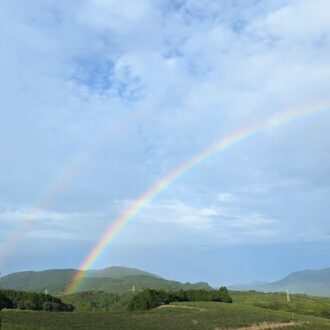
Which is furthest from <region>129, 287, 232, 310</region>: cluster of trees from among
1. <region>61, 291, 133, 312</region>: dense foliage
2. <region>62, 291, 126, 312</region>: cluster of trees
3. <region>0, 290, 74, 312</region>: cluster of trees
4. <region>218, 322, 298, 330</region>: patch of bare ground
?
<region>62, 291, 126, 312</region>: cluster of trees

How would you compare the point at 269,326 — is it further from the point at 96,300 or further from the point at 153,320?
the point at 96,300

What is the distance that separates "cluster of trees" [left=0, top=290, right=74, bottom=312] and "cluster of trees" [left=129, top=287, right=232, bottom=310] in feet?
64.4

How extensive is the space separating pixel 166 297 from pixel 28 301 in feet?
103

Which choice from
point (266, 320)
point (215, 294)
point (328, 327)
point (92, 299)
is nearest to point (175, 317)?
point (266, 320)

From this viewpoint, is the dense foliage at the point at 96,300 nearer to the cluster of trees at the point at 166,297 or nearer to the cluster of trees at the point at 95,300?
the cluster of trees at the point at 95,300

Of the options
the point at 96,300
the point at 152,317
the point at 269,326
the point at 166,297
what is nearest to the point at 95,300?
A: the point at 96,300

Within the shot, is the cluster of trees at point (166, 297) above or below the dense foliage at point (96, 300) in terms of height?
below

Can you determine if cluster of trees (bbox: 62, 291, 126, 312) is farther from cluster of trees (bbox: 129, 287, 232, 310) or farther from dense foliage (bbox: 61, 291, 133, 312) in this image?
cluster of trees (bbox: 129, 287, 232, 310)

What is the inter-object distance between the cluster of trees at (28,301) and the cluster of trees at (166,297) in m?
19.6

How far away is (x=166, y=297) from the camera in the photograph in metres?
112

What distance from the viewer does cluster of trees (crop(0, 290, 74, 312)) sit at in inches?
4365

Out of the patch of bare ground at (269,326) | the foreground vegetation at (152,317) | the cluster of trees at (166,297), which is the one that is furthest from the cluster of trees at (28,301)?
the patch of bare ground at (269,326)

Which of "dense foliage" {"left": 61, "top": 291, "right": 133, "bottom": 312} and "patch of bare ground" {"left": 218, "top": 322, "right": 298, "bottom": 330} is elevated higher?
"dense foliage" {"left": 61, "top": 291, "right": 133, "bottom": 312}

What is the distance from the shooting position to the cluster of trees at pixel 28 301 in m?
111
